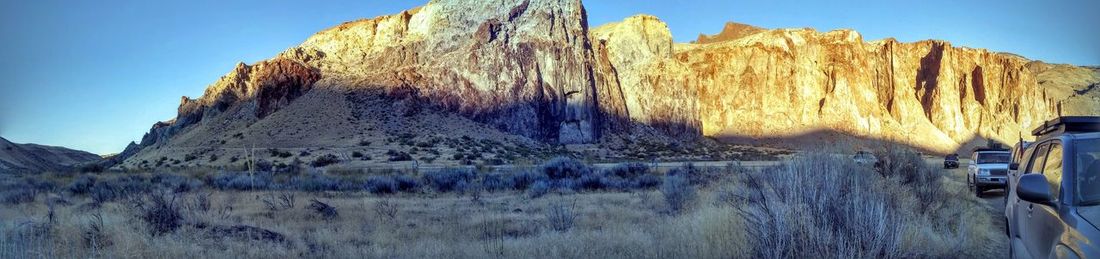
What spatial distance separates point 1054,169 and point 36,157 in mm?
103853

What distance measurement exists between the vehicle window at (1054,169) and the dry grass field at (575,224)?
1.29 metres

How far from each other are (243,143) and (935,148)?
80827mm

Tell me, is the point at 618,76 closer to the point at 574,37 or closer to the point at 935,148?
the point at 574,37

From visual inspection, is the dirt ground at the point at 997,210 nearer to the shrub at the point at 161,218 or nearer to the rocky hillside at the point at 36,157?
the shrub at the point at 161,218

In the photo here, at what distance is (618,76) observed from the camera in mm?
90062

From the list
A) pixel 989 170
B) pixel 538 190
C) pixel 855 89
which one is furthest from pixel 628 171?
pixel 855 89

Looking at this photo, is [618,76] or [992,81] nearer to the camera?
[618,76]

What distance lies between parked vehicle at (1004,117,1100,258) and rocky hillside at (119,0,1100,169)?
53.8 m

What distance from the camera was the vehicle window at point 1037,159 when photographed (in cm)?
666

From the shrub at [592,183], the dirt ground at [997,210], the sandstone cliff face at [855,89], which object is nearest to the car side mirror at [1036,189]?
the dirt ground at [997,210]

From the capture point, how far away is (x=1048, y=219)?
5.16 meters

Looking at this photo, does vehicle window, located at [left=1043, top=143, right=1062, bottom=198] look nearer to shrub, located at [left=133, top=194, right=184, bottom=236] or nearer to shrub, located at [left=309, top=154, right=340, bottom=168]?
shrub, located at [left=133, top=194, right=184, bottom=236]

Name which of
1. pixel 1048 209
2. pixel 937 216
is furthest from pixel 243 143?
pixel 1048 209

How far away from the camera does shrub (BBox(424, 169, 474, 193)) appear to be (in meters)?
21.7
